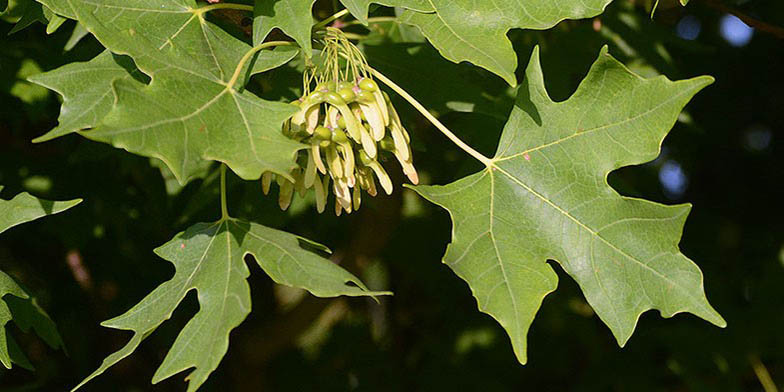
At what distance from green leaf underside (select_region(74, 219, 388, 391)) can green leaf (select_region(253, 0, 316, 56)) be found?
29 centimetres

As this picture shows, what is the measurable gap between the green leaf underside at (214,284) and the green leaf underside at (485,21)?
353mm

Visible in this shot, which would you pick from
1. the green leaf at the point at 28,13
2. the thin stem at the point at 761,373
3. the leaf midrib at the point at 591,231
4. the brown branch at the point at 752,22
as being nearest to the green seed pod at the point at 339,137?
the leaf midrib at the point at 591,231

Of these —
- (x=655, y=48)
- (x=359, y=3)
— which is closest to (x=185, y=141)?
(x=359, y=3)

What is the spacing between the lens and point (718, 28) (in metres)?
3.40

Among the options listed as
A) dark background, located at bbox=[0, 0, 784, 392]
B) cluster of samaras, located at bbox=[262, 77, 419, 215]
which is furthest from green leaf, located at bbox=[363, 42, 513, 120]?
cluster of samaras, located at bbox=[262, 77, 419, 215]

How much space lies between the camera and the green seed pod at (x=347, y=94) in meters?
1.22

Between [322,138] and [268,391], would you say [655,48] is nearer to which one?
[322,138]

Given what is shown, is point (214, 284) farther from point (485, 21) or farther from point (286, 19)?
point (485, 21)

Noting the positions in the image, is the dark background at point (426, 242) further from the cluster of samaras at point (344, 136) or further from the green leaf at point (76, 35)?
the cluster of samaras at point (344, 136)

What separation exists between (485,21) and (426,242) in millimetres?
1812

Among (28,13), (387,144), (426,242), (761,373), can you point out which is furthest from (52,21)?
(761,373)

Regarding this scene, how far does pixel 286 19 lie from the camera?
1.24 m

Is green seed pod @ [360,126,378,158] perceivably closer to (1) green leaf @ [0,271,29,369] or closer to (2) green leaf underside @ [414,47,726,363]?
(2) green leaf underside @ [414,47,726,363]

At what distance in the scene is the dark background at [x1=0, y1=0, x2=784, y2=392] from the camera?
6.02 feet
